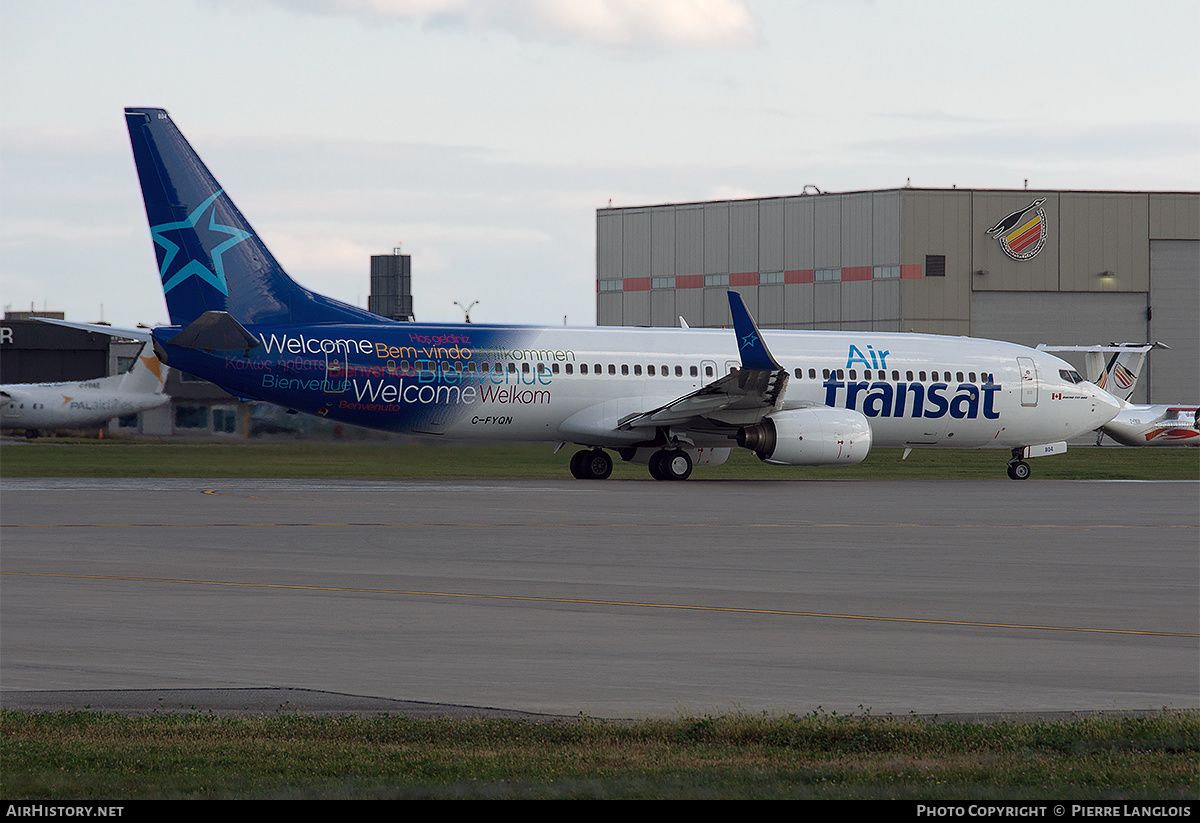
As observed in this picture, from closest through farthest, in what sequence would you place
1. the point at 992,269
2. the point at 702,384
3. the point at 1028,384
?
the point at 702,384, the point at 1028,384, the point at 992,269

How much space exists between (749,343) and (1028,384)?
33.2 ft

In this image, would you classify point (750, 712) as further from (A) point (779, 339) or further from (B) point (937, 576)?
(A) point (779, 339)

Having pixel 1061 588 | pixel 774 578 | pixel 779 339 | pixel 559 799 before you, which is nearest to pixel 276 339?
pixel 779 339

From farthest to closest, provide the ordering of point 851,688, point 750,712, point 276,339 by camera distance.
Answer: point 276,339, point 851,688, point 750,712

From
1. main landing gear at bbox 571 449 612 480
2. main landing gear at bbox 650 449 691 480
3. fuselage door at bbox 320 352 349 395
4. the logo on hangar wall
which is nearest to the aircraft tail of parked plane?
the logo on hangar wall

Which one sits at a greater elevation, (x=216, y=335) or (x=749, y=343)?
(x=216, y=335)

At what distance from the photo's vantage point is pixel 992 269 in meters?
76.0

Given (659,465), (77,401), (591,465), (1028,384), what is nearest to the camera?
(659,465)

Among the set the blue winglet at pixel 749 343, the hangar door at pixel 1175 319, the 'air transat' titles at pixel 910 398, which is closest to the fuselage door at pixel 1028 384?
the 'air transat' titles at pixel 910 398

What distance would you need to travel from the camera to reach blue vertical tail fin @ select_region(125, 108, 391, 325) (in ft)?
107

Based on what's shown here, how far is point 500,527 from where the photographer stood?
71.3 ft

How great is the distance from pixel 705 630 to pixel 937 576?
4995mm

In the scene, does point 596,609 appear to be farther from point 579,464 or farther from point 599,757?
point 579,464

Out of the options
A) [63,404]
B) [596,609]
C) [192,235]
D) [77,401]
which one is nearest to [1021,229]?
[77,401]
